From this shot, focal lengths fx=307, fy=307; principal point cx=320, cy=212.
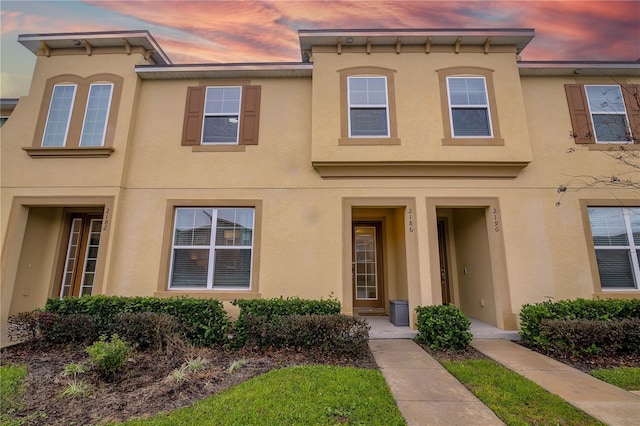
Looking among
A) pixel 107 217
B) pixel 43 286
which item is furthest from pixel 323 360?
pixel 43 286

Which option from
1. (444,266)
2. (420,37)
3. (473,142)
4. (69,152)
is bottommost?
(444,266)

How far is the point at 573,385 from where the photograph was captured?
4.32 m

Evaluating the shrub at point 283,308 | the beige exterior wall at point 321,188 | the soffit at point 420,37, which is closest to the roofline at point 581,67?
the beige exterior wall at point 321,188

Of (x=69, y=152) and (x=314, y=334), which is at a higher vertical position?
(x=69, y=152)

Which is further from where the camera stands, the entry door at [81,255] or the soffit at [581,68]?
the entry door at [81,255]

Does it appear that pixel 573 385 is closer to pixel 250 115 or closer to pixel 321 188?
pixel 321 188

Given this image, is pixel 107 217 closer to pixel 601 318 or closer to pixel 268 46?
pixel 268 46

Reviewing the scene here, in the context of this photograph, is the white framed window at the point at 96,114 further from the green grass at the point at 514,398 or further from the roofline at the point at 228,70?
the green grass at the point at 514,398

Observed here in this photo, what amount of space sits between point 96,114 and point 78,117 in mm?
450

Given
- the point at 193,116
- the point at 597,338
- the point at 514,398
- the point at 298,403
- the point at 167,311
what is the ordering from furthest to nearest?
the point at 193,116 < the point at 167,311 < the point at 597,338 < the point at 514,398 < the point at 298,403

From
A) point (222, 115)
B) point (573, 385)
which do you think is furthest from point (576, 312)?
point (222, 115)

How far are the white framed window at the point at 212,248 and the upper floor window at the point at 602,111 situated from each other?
874cm

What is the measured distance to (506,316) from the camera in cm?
700

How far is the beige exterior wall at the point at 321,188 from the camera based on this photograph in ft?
24.0
